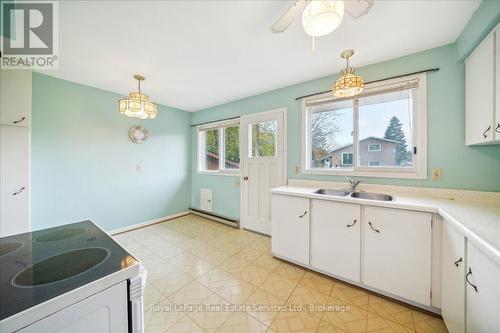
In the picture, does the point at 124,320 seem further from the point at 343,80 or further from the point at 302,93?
the point at 302,93

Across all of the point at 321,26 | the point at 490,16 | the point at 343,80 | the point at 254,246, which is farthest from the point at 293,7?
the point at 254,246

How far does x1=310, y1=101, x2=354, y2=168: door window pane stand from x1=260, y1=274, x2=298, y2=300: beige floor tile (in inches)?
57.6

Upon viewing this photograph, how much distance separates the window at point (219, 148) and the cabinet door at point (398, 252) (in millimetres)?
2373

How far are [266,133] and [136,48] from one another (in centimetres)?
194

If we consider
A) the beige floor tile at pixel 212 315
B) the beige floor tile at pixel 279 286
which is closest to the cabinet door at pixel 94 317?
the beige floor tile at pixel 212 315

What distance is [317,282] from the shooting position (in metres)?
1.87

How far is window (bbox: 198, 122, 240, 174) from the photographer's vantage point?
11.7ft

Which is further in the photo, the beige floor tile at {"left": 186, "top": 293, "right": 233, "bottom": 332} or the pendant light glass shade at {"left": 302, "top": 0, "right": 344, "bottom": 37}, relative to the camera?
the beige floor tile at {"left": 186, "top": 293, "right": 233, "bottom": 332}

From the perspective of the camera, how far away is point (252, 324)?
140 centimetres

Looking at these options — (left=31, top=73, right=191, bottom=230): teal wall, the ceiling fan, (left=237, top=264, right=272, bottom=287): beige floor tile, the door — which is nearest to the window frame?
the door

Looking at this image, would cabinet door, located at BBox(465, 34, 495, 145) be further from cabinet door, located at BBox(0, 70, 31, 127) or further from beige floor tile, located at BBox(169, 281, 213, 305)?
cabinet door, located at BBox(0, 70, 31, 127)

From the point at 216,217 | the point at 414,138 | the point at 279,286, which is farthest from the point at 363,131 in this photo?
the point at 216,217

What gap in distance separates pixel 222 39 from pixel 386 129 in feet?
6.50

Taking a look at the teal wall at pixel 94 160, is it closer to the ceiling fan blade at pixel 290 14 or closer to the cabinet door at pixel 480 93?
the ceiling fan blade at pixel 290 14
